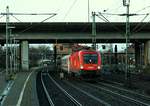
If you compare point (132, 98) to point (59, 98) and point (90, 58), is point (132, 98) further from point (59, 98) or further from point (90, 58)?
point (90, 58)

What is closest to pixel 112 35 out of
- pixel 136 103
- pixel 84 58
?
pixel 84 58

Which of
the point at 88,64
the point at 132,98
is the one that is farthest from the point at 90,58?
the point at 132,98

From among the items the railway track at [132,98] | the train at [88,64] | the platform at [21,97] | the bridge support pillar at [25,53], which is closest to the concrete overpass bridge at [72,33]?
the bridge support pillar at [25,53]

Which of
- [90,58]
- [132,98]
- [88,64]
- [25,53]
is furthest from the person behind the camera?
[25,53]

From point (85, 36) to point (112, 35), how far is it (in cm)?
471

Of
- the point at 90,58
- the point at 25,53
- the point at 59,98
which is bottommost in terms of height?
the point at 59,98

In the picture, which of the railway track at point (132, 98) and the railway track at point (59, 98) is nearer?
the railway track at point (132, 98)

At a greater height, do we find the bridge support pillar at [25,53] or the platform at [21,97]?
the bridge support pillar at [25,53]

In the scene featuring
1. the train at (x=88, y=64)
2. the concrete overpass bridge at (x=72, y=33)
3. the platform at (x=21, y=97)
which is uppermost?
the concrete overpass bridge at (x=72, y=33)

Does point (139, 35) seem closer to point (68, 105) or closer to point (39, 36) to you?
point (39, 36)

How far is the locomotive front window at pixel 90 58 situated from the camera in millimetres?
44000

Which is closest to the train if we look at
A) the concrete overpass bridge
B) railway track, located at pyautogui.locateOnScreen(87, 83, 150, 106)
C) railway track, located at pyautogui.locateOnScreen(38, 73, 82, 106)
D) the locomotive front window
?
the locomotive front window

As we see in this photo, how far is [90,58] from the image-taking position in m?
44.3

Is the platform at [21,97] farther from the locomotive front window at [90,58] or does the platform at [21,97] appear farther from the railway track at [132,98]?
the locomotive front window at [90,58]
